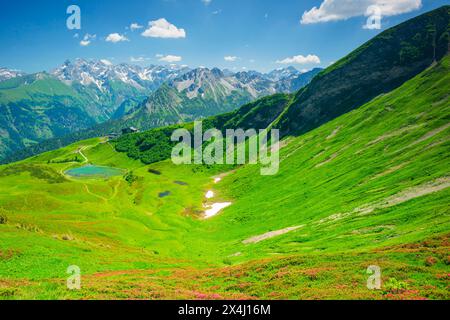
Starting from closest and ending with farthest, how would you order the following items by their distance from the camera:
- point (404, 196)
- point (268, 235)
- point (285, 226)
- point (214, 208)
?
point (404, 196) < point (268, 235) < point (285, 226) < point (214, 208)

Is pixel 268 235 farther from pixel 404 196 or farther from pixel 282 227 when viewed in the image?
pixel 404 196

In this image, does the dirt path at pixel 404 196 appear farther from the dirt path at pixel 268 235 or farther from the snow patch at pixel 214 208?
the snow patch at pixel 214 208

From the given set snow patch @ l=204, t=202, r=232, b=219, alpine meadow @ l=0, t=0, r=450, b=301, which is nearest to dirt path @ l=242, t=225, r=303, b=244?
alpine meadow @ l=0, t=0, r=450, b=301

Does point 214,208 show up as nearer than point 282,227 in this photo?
No

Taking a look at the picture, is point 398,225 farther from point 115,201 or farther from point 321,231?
point 115,201

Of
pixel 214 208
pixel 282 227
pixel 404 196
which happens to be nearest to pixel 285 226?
pixel 282 227

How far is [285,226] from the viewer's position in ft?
287

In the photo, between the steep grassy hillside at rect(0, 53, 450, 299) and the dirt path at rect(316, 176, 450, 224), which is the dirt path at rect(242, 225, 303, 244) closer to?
the steep grassy hillside at rect(0, 53, 450, 299)

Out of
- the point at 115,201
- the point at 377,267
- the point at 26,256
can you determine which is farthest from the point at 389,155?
the point at 115,201

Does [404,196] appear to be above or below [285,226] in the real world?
above

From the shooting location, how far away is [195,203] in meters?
156

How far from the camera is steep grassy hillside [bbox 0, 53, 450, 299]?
3073cm

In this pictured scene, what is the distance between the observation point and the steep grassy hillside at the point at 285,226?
1210 inches

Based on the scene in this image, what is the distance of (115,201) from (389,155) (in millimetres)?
128085
